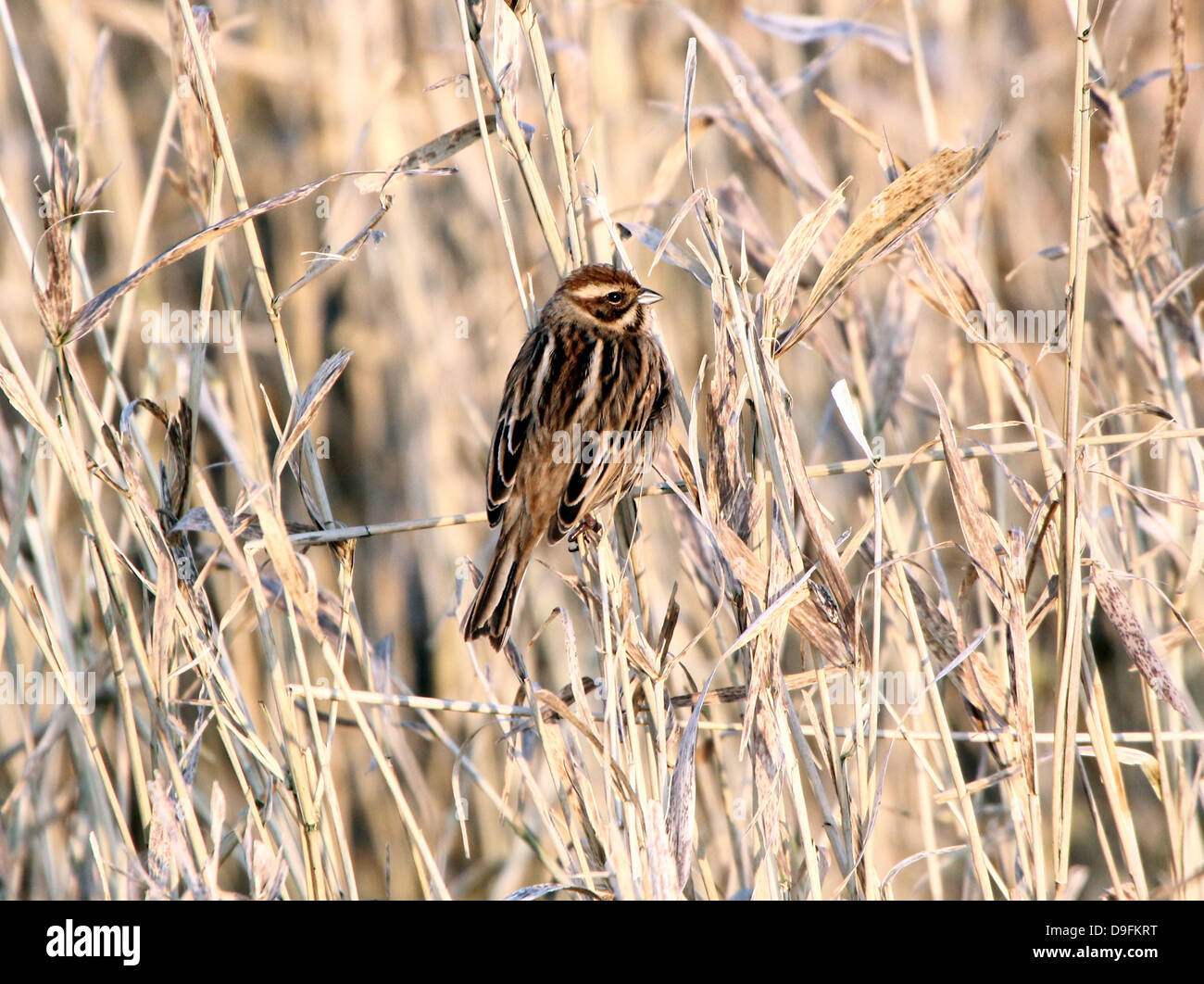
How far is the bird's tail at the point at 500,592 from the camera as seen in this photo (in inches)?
93.0

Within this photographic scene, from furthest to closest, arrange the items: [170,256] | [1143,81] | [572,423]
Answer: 1. [572,423]
2. [1143,81]
3. [170,256]

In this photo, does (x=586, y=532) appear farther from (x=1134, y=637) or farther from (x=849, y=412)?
(x=1134, y=637)

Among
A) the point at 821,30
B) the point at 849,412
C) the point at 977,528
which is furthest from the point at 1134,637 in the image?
the point at 821,30

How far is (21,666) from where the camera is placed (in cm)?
309

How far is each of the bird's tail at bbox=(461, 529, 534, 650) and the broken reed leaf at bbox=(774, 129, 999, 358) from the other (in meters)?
0.94

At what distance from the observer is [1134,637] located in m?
1.93

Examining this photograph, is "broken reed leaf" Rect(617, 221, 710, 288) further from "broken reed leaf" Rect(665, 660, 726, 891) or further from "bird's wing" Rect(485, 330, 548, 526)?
"broken reed leaf" Rect(665, 660, 726, 891)

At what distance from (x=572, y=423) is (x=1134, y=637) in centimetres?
138

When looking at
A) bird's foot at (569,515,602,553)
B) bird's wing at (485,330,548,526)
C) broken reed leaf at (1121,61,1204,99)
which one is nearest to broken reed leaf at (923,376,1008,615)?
bird's foot at (569,515,602,553)

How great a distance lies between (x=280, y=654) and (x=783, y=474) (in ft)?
3.33

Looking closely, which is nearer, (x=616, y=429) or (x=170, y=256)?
(x=170, y=256)

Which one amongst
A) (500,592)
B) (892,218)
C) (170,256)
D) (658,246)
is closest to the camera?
(892,218)

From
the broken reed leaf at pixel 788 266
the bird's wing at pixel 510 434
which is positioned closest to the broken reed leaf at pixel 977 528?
the broken reed leaf at pixel 788 266
